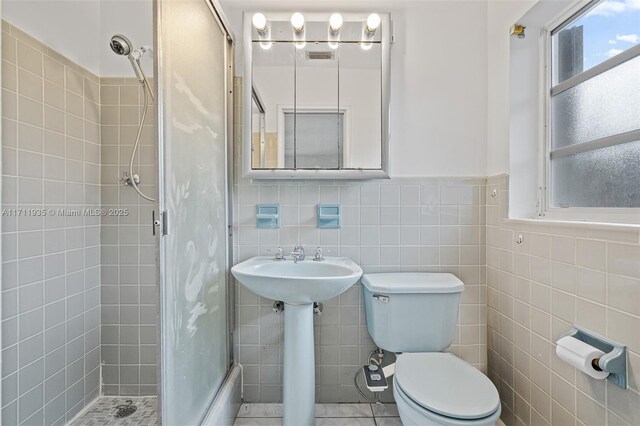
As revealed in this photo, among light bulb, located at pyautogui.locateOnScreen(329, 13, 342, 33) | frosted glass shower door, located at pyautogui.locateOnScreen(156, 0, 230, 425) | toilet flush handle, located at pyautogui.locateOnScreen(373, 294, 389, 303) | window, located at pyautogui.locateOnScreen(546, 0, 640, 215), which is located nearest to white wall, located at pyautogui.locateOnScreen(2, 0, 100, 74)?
frosted glass shower door, located at pyautogui.locateOnScreen(156, 0, 230, 425)

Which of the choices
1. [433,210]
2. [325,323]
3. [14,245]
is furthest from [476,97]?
[14,245]

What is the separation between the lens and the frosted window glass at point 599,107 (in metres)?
1.06

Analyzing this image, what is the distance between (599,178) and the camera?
1.17 metres

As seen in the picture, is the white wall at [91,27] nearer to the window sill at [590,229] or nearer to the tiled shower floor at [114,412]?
the tiled shower floor at [114,412]

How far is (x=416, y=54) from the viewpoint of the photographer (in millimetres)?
1578

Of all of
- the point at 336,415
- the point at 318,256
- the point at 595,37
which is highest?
the point at 595,37

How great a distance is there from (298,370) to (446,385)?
0.61m

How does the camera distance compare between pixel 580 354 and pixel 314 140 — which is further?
pixel 314 140

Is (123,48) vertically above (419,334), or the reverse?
(123,48)

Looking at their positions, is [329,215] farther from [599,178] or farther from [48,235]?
[48,235]

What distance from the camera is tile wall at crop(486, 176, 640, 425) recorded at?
885 mm

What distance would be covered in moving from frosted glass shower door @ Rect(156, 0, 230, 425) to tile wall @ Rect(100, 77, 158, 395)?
0.48 meters

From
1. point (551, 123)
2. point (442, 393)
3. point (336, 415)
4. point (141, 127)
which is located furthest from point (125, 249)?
point (551, 123)

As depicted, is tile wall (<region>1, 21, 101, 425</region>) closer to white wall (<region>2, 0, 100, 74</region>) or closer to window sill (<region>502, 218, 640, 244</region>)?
white wall (<region>2, 0, 100, 74</region>)
